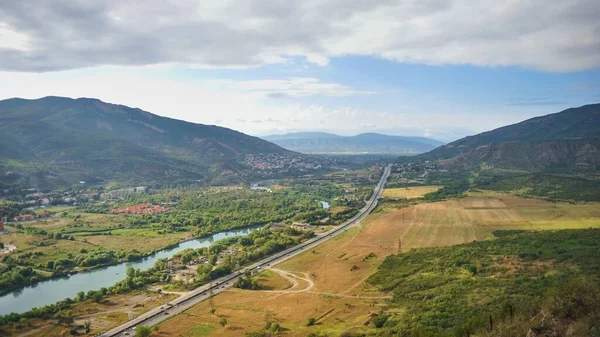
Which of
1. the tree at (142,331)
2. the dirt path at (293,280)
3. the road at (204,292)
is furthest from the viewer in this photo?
the dirt path at (293,280)

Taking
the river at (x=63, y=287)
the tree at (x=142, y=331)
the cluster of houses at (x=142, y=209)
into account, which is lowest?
the river at (x=63, y=287)

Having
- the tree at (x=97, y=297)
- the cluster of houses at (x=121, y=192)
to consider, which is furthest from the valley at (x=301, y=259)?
the cluster of houses at (x=121, y=192)

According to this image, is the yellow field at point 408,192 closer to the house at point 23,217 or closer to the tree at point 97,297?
the tree at point 97,297

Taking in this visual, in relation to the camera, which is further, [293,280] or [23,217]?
[23,217]

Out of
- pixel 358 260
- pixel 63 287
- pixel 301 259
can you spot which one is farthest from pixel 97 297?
pixel 358 260

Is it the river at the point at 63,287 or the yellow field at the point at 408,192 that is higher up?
the yellow field at the point at 408,192

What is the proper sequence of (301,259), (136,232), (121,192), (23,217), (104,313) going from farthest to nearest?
(121,192) < (23,217) < (136,232) < (301,259) < (104,313)

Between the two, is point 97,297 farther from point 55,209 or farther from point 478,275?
point 55,209

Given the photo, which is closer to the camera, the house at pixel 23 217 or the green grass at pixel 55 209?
the house at pixel 23 217
